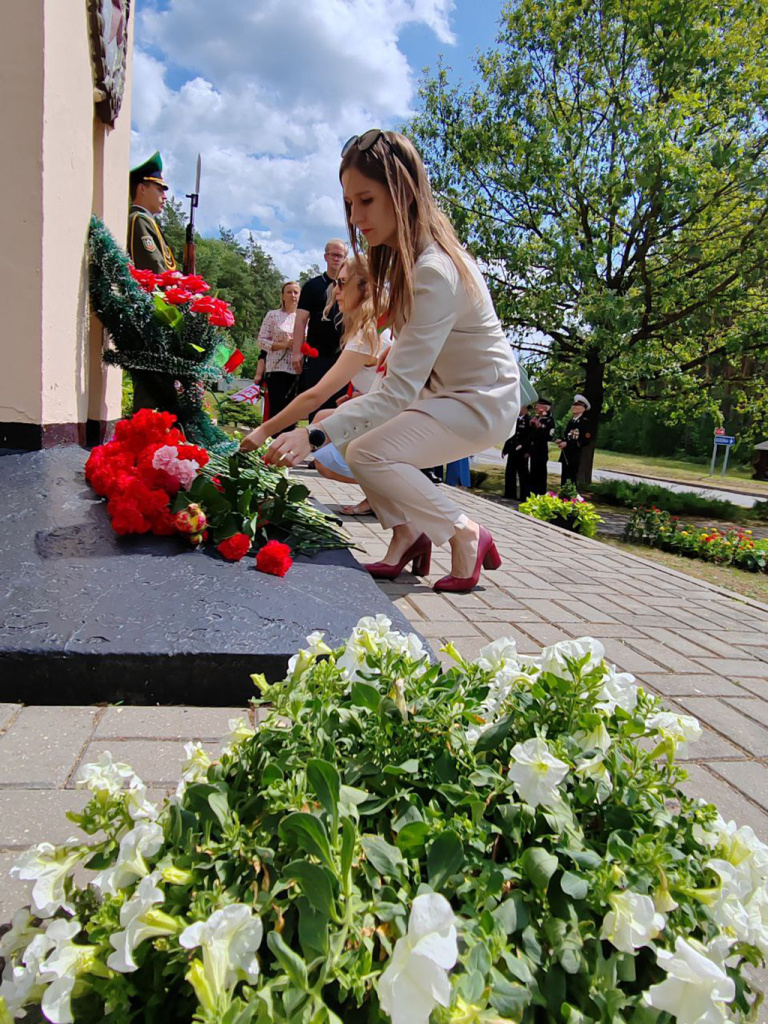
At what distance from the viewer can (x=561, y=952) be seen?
77 centimetres

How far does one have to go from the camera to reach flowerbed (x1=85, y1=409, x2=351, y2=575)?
275 centimetres

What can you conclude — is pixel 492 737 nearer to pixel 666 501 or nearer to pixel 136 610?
pixel 136 610

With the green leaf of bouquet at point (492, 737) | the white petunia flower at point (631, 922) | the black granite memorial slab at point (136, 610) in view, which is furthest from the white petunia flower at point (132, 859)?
the black granite memorial slab at point (136, 610)

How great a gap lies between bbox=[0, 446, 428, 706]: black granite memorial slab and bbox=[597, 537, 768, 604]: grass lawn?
14.7ft

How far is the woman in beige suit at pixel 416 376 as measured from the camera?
2.95 meters

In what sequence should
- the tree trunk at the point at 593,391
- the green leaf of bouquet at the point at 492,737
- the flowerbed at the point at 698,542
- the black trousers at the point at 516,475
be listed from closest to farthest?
1. the green leaf of bouquet at the point at 492,737
2. the flowerbed at the point at 698,542
3. the black trousers at the point at 516,475
4. the tree trunk at the point at 593,391

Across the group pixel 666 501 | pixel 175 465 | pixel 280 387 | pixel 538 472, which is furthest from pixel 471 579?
pixel 666 501

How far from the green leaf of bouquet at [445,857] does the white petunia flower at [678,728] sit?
385 mm

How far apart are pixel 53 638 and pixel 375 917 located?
1.55 metres

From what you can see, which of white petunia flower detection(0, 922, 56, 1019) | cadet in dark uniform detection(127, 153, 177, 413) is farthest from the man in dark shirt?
white petunia flower detection(0, 922, 56, 1019)

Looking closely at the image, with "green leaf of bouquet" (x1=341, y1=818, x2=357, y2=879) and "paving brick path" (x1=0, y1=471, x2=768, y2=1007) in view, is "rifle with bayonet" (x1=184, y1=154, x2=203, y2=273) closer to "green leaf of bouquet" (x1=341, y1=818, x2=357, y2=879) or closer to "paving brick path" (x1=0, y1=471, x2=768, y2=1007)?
"paving brick path" (x1=0, y1=471, x2=768, y2=1007)

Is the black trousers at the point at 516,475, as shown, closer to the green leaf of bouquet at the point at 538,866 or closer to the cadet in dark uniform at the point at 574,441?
the cadet in dark uniform at the point at 574,441

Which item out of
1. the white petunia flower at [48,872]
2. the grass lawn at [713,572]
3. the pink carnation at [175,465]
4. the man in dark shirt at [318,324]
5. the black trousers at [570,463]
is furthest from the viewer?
the black trousers at [570,463]

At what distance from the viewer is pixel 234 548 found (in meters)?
2.75
